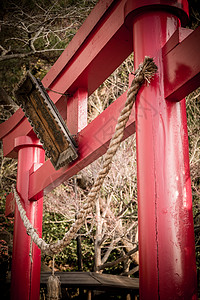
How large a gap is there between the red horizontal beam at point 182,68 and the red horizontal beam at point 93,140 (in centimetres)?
32

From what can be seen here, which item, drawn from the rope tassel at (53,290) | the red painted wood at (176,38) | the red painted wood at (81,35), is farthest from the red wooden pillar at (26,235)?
the red painted wood at (176,38)

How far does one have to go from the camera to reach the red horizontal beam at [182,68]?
1.25 meters

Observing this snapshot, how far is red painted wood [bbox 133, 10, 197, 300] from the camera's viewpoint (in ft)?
3.94

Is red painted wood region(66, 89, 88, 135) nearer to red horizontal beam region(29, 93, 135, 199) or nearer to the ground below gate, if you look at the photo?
red horizontal beam region(29, 93, 135, 199)

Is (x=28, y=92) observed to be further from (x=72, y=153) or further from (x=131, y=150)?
(x=131, y=150)

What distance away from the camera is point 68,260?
24.4 feet

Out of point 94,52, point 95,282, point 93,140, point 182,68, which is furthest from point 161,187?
point 95,282

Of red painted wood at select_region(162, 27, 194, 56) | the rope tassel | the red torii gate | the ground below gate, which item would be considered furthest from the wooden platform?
red painted wood at select_region(162, 27, 194, 56)

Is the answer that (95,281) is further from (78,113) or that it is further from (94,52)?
(94,52)

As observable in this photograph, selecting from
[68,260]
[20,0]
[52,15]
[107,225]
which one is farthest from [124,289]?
[20,0]

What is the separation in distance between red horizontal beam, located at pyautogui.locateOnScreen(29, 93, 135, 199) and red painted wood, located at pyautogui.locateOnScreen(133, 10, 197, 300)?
264 mm

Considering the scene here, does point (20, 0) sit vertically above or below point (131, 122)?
above

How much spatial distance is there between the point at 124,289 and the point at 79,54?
12.7 ft

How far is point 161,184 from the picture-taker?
130 centimetres
